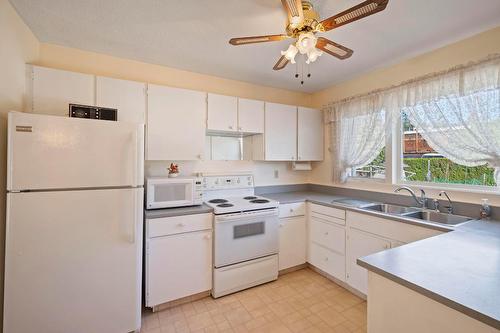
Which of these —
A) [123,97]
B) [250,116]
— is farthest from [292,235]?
[123,97]

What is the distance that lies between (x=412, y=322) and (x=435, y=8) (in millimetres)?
1910

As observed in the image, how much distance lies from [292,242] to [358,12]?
2257 mm

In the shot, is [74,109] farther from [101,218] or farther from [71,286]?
[71,286]

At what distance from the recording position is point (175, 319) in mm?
1915

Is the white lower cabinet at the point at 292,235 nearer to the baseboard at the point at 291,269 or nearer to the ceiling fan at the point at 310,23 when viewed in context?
the baseboard at the point at 291,269

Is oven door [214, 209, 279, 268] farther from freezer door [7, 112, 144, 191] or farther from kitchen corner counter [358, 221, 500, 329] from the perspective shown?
kitchen corner counter [358, 221, 500, 329]

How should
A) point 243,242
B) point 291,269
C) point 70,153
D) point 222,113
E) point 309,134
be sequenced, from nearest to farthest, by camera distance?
1. point 70,153
2. point 243,242
3. point 222,113
4. point 291,269
5. point 309,134

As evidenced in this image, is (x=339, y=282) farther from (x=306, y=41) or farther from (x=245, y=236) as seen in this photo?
(x=306, y=41)

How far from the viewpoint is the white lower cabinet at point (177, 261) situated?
6.38ft

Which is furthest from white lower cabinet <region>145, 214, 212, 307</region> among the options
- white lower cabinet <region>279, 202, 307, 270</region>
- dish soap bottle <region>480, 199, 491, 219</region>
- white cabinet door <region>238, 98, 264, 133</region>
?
dish soap bottle <region>480, 199, 491, 219</region>

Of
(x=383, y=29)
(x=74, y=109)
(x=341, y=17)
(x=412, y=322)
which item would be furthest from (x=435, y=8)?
(x=74, y=109)

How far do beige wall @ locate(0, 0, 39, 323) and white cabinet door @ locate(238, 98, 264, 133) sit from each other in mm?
1900

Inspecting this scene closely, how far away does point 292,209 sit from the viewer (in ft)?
8.68

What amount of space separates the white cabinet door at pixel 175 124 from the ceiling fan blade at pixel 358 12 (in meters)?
1.51
